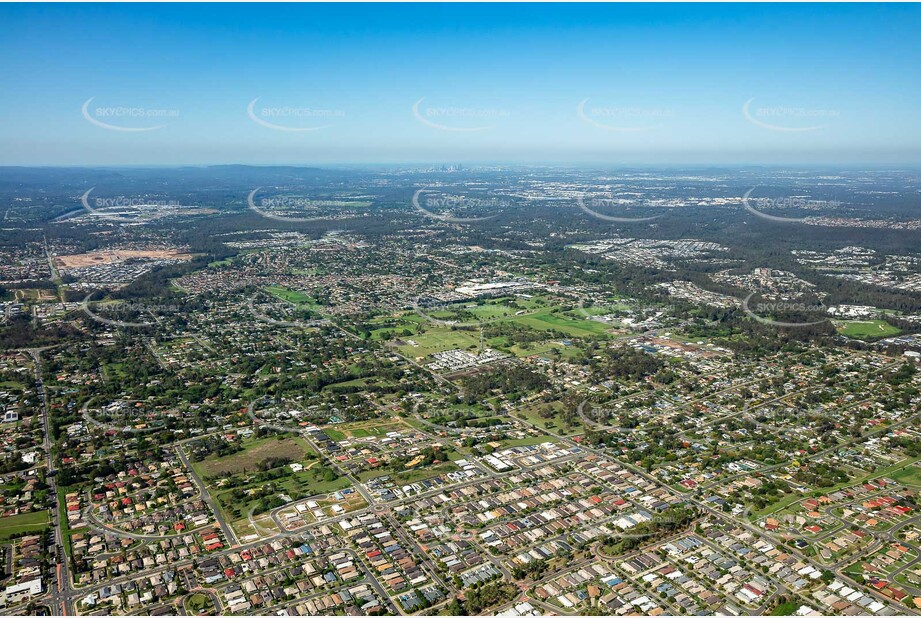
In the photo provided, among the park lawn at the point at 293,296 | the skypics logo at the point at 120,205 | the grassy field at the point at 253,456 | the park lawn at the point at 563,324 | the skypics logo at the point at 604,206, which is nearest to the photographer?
the grassy field at the point at 253,456

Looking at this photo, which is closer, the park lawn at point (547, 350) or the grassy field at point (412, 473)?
the grassy field at point (412, 473)

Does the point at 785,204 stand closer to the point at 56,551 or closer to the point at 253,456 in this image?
the point at 253,456

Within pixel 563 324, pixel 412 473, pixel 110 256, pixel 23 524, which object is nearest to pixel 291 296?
pixel 563 324

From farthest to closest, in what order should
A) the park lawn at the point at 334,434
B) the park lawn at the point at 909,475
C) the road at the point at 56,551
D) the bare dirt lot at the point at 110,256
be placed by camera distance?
1. the bare dirt lot at the point at 110,256
2. the park lawn at the point at 334,434
3. the park lawn at the point at 909,475
4. the road at the point at 56,551

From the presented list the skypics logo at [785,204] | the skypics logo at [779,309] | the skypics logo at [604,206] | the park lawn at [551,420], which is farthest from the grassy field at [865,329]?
the skypics logo at [604,206]

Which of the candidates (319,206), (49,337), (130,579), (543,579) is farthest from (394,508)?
(319,206)

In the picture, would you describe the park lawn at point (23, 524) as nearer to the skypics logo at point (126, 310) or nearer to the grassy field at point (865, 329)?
the skypics logo at point (126, 310)
